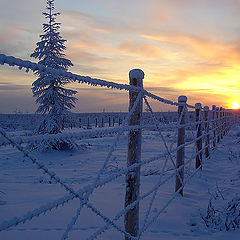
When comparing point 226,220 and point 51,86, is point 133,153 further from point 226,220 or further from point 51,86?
point 51,86

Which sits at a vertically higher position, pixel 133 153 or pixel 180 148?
pixel 133 153

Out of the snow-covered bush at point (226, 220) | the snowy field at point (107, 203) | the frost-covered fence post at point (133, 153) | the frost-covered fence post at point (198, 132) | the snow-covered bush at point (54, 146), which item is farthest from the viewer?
the snow-covered bush at point (54, 146)

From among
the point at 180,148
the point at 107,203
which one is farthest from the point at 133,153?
the point at 180,148

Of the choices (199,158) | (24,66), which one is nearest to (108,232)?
(24,66)

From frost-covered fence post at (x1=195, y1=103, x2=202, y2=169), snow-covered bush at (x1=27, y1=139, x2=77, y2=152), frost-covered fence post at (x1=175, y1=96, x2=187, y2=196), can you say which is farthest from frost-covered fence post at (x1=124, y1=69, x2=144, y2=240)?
snow-covered bush at (x1=27, y1=139, x2=77, y2=152)

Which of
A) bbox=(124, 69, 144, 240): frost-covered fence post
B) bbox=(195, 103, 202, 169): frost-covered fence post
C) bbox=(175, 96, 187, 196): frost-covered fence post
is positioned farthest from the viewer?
bbox=(195, 103, 202, 169): frost-covered fence post

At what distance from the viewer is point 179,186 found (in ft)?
15.8

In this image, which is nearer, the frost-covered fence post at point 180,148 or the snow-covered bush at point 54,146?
the frost-covered fence post at point 180,148

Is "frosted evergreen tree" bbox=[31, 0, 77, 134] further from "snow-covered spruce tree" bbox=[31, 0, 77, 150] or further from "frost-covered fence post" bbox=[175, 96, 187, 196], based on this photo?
"frost-covered fence post" bbox=[175, 96, 187, 196]

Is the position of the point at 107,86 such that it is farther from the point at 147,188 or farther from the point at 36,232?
the point at 147,188

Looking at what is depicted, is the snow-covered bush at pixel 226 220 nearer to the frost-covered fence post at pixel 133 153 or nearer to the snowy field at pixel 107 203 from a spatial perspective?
the snowy field at pixel 107 203

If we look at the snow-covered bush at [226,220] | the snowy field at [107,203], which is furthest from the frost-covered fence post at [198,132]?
the snow-covered bush at [226,220]

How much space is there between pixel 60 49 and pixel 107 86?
11626 millimetres

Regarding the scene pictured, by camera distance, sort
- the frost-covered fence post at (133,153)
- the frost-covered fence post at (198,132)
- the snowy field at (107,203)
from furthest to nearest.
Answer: the frost-covered fence post at (198,132) < the snowy field at (107,203) < the frost-covered fence post at (133,153)
